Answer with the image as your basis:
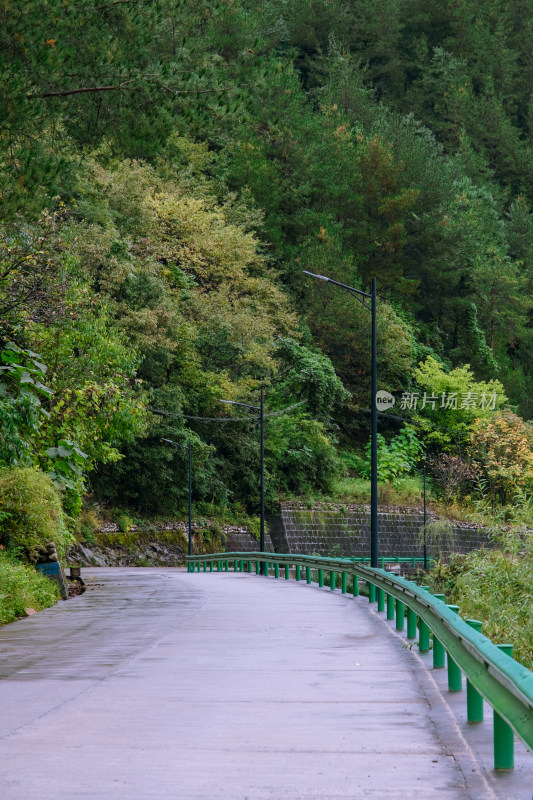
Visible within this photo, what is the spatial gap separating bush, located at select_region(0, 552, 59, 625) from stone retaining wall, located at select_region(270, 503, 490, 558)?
4160 centimetres

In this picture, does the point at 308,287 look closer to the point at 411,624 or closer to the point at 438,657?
the point at 411,624

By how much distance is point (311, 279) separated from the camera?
256ft

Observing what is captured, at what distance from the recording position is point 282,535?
65.1 metres

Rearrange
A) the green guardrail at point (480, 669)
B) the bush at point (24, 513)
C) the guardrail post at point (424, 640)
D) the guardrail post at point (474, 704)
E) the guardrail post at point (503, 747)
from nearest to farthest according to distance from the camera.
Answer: the green guardrail at point (480, 669) → the guardrail post at point (503, 747) → the guardrail post at point (474, 704) → the guardrail post at point (424, 640) → the bush at point (24, 513)

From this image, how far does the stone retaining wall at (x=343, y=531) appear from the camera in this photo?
65.6 meters

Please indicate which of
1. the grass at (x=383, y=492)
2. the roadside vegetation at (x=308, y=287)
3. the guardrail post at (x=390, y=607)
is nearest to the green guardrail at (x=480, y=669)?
the guardrail post at (x=390, y=607)

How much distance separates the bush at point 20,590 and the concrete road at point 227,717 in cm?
219

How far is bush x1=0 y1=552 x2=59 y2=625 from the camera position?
64.8 feet

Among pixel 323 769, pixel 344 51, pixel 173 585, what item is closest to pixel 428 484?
pixel 344 51

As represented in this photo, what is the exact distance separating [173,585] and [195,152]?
5065 centimetres

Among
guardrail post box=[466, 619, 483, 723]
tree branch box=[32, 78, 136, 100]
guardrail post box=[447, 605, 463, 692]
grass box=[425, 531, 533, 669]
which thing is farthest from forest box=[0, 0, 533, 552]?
guardrail post box=[466, 619, 483, 723]

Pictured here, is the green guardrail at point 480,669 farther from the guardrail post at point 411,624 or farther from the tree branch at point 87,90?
the tree branch at point 87,90

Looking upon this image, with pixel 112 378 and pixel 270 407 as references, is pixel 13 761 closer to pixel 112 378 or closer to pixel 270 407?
pixel 112 378

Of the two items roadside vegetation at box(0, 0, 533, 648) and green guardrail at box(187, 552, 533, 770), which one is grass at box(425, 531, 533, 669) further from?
roadside vegetation at box(0, 0, 533, 648)
